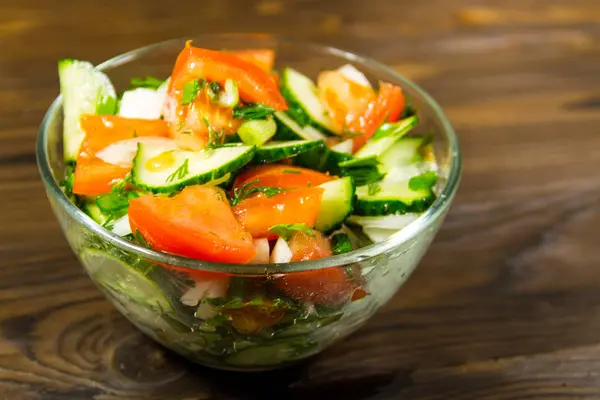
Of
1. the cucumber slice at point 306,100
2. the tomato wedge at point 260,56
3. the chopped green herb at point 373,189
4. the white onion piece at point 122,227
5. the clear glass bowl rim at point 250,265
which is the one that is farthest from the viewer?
the tomato wedge at point 260,56

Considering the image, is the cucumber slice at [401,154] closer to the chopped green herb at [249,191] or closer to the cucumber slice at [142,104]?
the chopped green herb at [249,191]

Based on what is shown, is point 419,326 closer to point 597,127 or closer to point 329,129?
point 329,129

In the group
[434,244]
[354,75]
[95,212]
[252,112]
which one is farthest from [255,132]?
[434,244]

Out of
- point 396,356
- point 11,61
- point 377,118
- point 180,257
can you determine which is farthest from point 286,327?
point 11,61

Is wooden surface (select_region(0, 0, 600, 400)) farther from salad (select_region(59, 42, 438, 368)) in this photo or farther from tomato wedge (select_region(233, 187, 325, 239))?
tomato wedge (select_region(233, 187, 325, 239))

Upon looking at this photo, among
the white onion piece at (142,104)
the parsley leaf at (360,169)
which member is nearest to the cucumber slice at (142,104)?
the white onion piece at (142,104)

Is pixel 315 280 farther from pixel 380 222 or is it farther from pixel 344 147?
pixel 344 147
